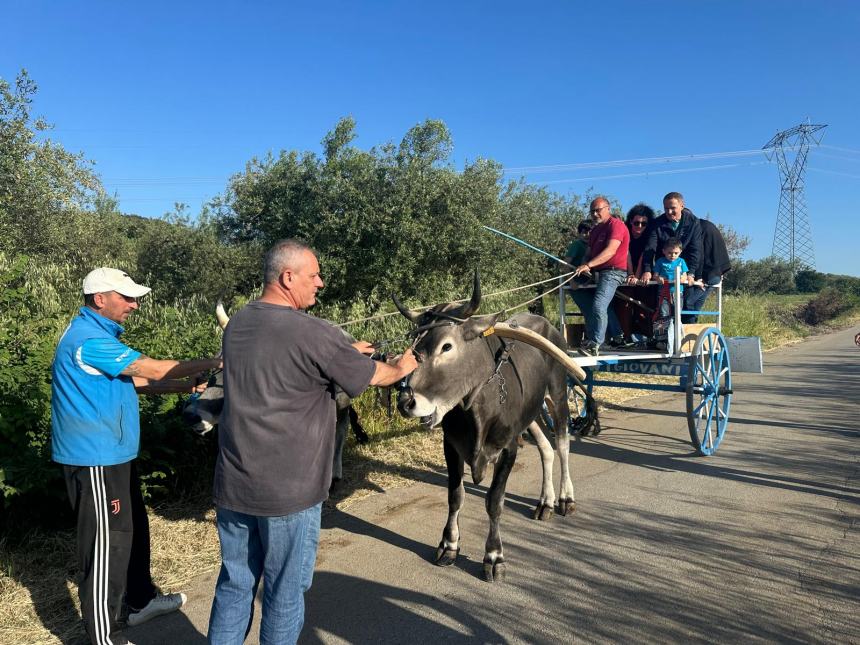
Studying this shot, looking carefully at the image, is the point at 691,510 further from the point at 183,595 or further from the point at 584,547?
the point at 183,595

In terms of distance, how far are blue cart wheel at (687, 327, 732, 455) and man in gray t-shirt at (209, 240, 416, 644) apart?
540 centimetres

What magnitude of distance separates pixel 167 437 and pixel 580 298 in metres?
5.43

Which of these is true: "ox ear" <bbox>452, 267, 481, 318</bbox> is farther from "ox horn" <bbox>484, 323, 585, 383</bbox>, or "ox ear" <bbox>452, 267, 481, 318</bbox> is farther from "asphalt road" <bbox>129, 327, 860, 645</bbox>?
"asphalt road" <bbox>129, 327, 860, 645</bbox>

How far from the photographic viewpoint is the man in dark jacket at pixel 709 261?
8.26 m

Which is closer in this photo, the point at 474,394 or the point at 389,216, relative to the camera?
the point at 474,394

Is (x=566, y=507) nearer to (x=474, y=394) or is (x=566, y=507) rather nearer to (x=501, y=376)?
(x=501, y=376)

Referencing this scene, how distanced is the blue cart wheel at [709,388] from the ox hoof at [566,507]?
2.07 meters

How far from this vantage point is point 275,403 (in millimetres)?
2656

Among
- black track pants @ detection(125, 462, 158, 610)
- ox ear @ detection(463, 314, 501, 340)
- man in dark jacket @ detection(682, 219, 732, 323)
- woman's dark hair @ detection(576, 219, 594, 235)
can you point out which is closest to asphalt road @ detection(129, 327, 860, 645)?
black track pants @ detection(125, 462, 158, 610)

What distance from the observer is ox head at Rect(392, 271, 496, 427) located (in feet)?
12.7

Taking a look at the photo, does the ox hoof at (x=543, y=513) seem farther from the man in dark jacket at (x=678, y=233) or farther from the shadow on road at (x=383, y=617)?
the man in dark jacket at (x=678, y=233)

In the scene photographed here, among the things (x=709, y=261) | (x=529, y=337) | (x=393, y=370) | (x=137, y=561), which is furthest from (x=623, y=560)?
(x=709, y=261)

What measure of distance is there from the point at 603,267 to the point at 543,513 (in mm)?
3412

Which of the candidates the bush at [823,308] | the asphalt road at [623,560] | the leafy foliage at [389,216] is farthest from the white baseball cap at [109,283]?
the bush at [823,308]
